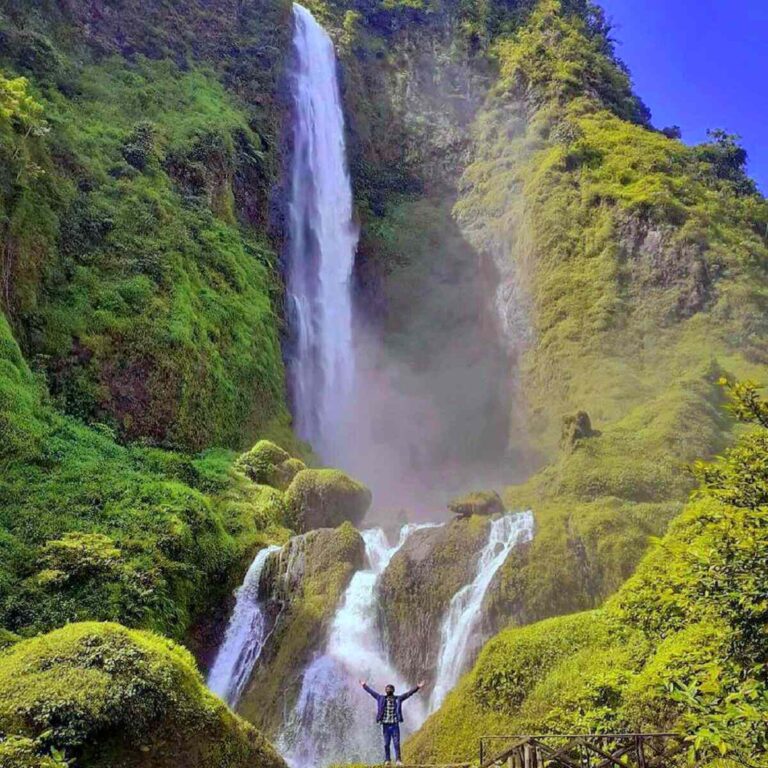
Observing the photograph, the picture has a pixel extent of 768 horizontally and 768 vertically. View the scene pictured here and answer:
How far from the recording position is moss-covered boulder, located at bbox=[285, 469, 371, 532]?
21266mm

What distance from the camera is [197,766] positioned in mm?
8930

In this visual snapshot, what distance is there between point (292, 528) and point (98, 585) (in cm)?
683

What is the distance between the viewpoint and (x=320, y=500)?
842 inches

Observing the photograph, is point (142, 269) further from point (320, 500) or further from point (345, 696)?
point (345, 696)

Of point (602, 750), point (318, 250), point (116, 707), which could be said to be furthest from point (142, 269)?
point (602, 750)

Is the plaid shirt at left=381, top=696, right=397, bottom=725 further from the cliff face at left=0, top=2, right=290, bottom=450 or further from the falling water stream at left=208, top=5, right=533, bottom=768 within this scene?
the cliff face at left=0, top=2, right=290, bottom=450

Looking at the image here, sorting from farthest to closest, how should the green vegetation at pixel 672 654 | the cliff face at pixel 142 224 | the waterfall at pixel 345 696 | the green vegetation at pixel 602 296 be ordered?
1. the cliff face at pixel 142 224
2. the green vegetation at pixel 602 296
3. the waterfall at pixel 345 696
4. the green vegetation at pixel 672 654

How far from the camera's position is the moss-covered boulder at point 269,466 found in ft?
74.1

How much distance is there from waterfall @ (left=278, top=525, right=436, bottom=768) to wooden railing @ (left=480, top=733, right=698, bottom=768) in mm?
5111

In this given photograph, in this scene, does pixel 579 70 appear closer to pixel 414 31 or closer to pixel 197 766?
pixel 414 31

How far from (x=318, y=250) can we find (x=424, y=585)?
78.5ft

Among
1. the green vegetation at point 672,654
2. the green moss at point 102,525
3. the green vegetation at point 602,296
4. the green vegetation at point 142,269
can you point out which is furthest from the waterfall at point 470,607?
the green vegetation at point 142,269

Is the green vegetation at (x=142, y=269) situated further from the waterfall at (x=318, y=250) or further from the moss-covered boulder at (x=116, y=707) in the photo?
the moss-covered boulder at (x=116, y=707)

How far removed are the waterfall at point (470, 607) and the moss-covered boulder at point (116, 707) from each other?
6.20 m
